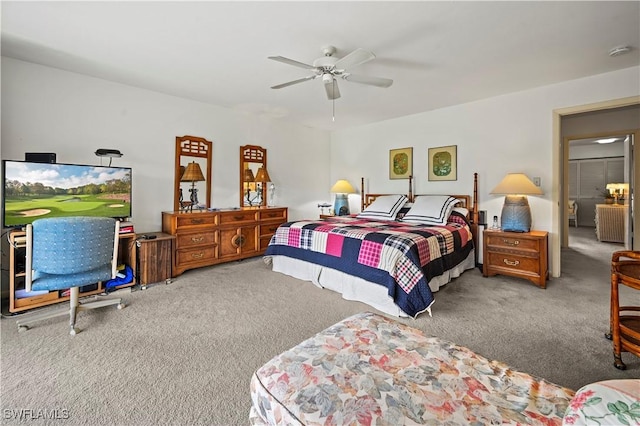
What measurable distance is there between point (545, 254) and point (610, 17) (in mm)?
2317

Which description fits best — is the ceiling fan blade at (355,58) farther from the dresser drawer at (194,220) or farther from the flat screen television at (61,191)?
the flat screen television at (61,191)

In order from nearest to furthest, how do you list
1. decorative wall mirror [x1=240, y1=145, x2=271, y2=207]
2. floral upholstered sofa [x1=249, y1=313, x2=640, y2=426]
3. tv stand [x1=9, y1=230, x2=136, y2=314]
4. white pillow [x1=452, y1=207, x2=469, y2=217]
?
1. floral upholstered sofa [x1=249, y1=313, x2=640, y2=426]
2. tv stand [x1=9, y1=230, x2=136, y2=314]
3. white pillow [x1=452, y1=207, x2=469, y2=217]
4. decorative wall mirror [x1=240, y1=145, x2=271, y2=207]

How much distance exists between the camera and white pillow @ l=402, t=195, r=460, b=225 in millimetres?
4023

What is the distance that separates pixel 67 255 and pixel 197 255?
5.58ft

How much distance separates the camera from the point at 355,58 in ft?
7.80

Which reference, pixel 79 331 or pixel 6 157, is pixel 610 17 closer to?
pixel 79 331

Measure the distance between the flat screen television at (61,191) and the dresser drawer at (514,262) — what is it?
15.3ft

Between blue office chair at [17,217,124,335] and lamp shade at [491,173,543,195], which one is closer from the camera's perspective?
blue office chair at [17,217,124,335]

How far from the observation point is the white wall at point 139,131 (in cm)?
306

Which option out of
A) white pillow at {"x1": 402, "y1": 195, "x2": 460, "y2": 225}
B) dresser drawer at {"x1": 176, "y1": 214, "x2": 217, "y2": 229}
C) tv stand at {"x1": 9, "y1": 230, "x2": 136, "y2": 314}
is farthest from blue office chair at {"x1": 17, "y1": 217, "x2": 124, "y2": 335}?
white pillow at {"x1": 402, "y1": 195, "x2": 460, "y2": 225}

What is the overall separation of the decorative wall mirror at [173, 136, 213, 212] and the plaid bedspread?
1.46 meters

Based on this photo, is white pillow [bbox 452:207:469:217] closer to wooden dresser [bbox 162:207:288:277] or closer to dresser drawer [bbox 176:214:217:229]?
wooden dresser [bbox 162:207:288:277]

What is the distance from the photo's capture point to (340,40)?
2.60 meters

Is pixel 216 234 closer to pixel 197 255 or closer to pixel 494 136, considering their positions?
pixel 197 255
